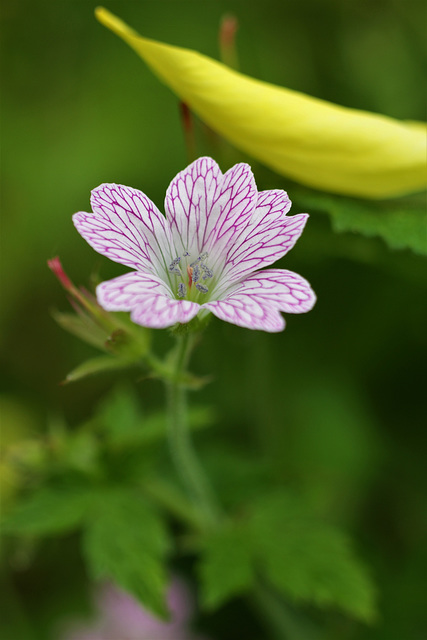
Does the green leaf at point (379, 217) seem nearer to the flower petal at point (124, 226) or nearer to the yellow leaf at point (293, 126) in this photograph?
the yellow leaf at point (293, 126)

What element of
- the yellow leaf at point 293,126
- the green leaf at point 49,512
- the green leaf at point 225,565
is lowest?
the green leaf at point 49,512

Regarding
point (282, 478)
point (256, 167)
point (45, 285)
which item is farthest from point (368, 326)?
point (45, 285)

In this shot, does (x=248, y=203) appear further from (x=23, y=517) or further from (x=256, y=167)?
(x=23, y=517)

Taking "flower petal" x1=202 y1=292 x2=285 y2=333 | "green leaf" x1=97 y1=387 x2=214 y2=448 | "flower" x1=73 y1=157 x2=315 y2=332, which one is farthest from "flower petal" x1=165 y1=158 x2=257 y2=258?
"green leaf" x1=97 y1=387 x2=214 y2=448

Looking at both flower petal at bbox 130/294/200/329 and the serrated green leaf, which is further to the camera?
the serrated green leaf

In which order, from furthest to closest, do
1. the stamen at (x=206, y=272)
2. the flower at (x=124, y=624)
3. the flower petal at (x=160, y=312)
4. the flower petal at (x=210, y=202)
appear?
the flower at (x=124, y=624)
the stamen at (x=206, y=272)
the flower petal at (x=210, y=202)
the flower petal at (x=160, y=312)

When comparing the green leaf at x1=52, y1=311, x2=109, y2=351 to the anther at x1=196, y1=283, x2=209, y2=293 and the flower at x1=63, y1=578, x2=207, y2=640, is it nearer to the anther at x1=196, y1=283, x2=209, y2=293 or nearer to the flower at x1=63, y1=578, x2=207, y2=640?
the anther at x1=196, y1=283, x2=209, y2=293

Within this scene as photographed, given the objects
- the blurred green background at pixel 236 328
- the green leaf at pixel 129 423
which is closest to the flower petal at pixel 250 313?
the green leaf at pixel 129 423

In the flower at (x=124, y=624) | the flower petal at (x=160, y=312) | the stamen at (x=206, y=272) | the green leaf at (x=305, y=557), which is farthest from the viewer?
the flower at (x=124, y=624)
